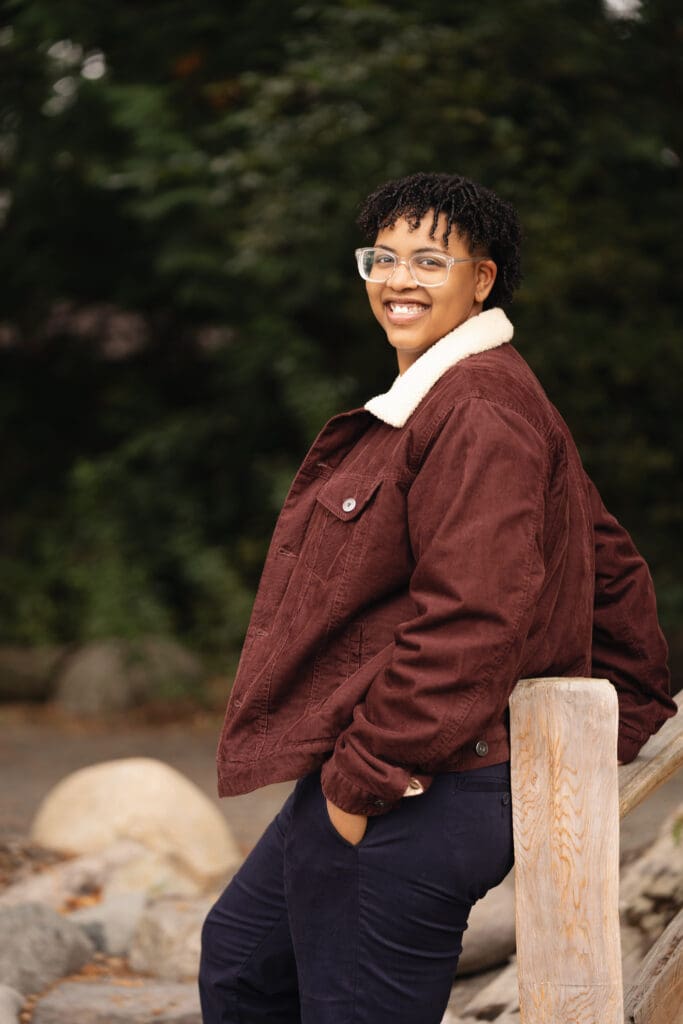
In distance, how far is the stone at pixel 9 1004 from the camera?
3348mm

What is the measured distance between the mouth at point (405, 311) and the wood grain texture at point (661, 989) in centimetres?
131

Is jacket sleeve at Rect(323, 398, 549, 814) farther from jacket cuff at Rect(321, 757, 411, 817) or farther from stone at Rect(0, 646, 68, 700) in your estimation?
stone at Rect(0, 646, 68, 700)

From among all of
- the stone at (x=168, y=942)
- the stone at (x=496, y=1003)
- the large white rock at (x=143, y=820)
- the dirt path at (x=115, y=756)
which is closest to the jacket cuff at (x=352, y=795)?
the stone at (x=496, y=1003)

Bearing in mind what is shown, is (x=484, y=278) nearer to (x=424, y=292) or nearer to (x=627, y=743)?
(x=424, y=292)

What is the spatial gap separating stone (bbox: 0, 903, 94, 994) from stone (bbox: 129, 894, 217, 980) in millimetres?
167

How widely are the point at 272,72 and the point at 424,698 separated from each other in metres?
7.29

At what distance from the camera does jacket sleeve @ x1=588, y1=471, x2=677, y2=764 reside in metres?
2.32

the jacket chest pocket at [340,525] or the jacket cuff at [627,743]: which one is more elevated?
the jacket chest pocket at [340,525]

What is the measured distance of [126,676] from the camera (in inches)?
395

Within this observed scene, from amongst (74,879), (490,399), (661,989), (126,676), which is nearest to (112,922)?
(74,879)

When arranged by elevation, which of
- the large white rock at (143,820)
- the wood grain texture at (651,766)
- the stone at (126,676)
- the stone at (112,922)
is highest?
the wood grain texture at (651,766)

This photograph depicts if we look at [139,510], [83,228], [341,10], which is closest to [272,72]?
[341,10]

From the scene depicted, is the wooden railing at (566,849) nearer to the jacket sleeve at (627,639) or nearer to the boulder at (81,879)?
the jacket sleeve at (627,639)

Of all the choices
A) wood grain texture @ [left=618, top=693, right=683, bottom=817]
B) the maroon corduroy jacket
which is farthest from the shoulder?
wood grain texture @ [left=618, top=693, right=683, bottom=817]
